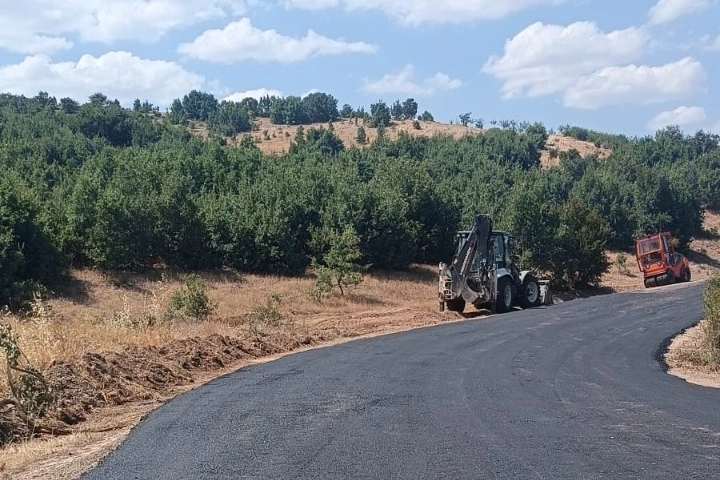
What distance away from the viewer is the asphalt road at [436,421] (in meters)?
8.00

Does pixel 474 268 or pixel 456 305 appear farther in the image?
pixel 456 305

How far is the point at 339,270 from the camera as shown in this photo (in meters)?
38.7

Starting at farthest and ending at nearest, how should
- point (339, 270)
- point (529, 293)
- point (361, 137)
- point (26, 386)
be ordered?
point (361, 137) < point (339, 270) < point (529, 293) < point (26, 386)

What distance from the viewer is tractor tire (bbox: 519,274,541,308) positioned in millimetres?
32969

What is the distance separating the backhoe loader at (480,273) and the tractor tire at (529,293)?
1.66 meters

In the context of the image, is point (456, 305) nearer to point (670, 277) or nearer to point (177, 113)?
point (670, 277)

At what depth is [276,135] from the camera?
128500mm

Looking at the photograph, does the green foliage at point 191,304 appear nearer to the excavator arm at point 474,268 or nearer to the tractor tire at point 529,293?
the excavator arm at point 474,268

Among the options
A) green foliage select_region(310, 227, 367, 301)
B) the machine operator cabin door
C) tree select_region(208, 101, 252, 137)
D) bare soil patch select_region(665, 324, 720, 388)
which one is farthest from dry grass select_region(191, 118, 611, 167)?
bare soil patch select_region(665, 324, 720, 388)

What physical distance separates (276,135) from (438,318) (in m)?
103

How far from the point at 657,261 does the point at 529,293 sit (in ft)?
56.5

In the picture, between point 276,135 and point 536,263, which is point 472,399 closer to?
point 536,263

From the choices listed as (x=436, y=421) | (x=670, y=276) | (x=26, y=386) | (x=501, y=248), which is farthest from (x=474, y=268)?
(x=670, y=276)

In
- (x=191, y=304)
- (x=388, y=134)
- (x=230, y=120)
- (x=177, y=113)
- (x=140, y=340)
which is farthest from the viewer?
(x=177, y=113)
